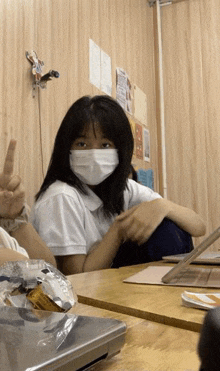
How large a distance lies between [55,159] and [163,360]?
1195mm

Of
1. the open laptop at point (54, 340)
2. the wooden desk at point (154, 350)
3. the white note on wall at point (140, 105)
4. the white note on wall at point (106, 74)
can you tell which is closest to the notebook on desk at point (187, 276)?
the wooden desk at point (154, 350)

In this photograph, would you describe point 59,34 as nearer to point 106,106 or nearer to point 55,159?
point 106,106

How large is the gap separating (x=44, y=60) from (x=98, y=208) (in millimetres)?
760

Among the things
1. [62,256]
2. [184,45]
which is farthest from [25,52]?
[184,45]

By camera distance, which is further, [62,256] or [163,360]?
[62,256]

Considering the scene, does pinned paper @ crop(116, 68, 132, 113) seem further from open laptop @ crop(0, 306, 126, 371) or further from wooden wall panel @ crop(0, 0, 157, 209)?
open laptop @ crop(0, 306, 126, 371)

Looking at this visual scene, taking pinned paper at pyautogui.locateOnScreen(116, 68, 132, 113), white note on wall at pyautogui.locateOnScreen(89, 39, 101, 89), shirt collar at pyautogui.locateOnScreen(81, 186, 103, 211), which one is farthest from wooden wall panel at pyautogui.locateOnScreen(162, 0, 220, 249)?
shirt collar at pyautogui.locateOnScreen(81, 186, 103, 211)

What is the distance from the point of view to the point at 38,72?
1643 millimetres

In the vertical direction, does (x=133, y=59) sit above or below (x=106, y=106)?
above

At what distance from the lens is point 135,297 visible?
1.69ft

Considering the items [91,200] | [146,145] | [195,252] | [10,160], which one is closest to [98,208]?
[91,200]

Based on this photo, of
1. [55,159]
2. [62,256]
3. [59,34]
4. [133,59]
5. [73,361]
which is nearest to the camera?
[73,361]

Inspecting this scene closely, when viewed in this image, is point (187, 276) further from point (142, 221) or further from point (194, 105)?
point (194, 105)

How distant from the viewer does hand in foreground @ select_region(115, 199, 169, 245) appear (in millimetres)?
1258
